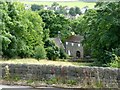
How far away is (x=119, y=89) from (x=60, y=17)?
779 inches

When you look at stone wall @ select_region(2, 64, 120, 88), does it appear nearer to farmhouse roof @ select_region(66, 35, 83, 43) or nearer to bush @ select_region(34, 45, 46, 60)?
bush @ select_region(34, 45, 46, 60)

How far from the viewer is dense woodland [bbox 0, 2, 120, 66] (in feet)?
34.0

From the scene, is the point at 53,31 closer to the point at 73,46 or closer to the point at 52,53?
the point at 73,46

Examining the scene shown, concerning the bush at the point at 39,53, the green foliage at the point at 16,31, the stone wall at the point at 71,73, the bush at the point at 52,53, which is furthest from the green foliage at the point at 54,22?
the stone wall at the point at 71,73

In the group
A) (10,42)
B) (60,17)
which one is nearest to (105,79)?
(10,42)

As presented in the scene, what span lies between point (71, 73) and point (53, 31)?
65.6 ft

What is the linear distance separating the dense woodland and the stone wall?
77 cm

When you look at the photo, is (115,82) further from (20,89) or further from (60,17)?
(60,17)

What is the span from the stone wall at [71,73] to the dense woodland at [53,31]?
0.77m

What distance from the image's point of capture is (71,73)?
4066 mm

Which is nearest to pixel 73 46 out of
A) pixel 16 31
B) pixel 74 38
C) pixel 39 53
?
pixel 74 38

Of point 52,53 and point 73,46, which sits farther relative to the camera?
point 73,46

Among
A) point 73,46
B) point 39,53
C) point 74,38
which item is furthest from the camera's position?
point 73,46

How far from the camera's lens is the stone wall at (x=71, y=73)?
3.91m
